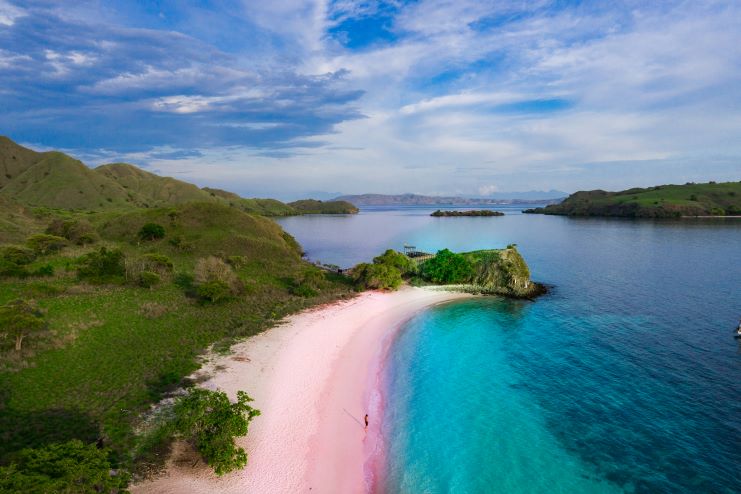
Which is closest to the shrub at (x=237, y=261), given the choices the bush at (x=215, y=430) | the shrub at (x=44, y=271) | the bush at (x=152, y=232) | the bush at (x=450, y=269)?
the bush at (x=152, y=232)

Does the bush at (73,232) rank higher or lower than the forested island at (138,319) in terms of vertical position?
higher

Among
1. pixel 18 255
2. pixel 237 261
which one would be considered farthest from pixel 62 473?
pixel 18 255

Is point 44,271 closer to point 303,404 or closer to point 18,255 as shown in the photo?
point 18,255

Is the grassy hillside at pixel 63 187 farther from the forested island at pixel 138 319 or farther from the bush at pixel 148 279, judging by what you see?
the bush at pixel 148 279

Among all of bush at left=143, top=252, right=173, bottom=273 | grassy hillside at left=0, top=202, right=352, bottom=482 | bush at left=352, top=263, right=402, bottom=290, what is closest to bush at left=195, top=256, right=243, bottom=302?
grassy hillside at left=0, top=202, right=352, bottom=482

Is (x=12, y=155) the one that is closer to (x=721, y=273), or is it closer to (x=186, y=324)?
(x=186, y=324)
